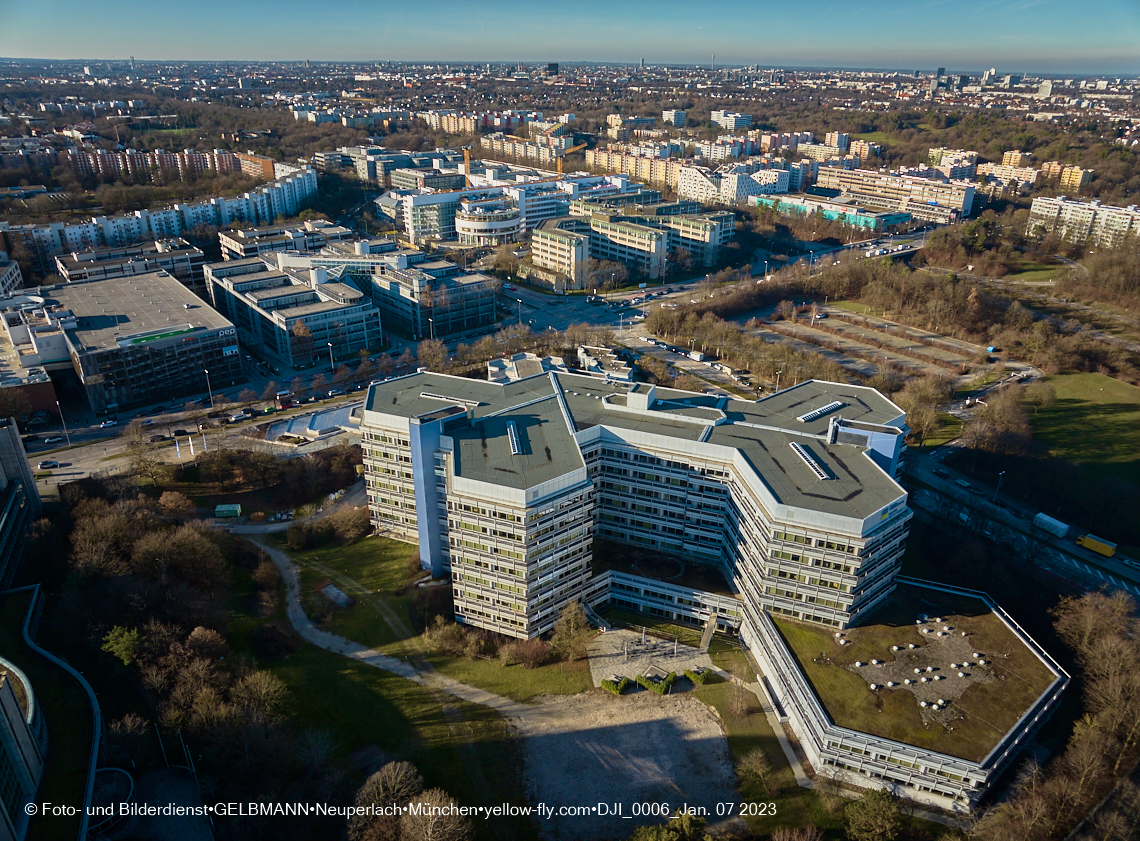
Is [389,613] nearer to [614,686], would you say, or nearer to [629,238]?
[614,686]

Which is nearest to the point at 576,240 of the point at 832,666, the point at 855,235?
the point at 855,235

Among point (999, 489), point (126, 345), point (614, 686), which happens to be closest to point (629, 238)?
point (999, 489)

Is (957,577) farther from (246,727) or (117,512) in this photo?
(117,512)

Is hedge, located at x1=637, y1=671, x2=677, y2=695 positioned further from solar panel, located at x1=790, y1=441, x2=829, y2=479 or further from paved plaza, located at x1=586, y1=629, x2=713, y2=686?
solar panel, located at x1=790, y1=441, x2=829, y2=479

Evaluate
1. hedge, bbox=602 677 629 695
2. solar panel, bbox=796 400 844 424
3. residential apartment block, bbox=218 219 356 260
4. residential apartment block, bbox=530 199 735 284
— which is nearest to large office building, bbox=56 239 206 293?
residential apartment block, bbox=218 219 356 260

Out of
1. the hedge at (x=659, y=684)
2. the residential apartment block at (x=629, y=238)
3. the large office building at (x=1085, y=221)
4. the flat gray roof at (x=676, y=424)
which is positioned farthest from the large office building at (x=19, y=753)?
the large office building at (x=1085, y=221)

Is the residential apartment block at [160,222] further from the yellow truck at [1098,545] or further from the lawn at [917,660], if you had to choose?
the yellow truck at [1098,545]

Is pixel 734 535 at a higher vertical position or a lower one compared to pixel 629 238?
lower
